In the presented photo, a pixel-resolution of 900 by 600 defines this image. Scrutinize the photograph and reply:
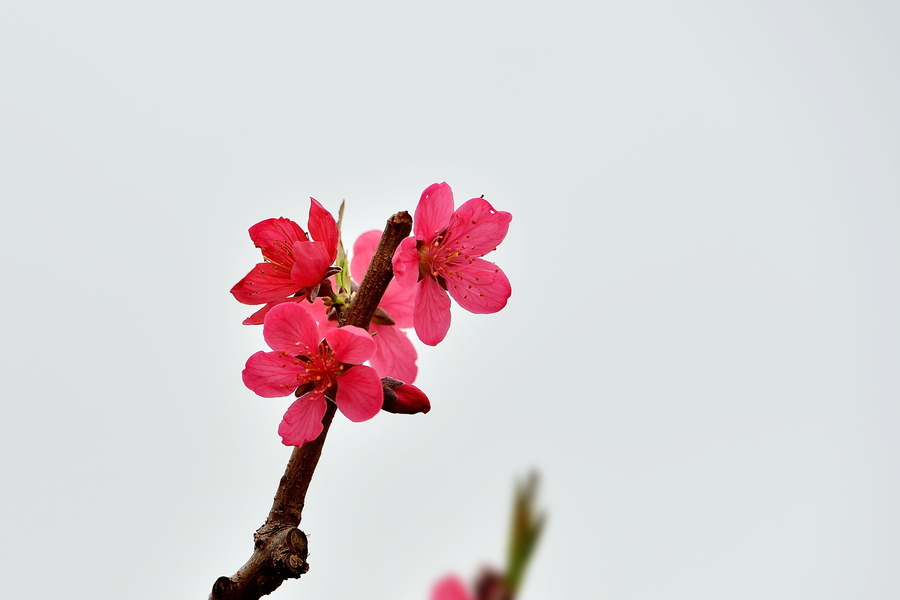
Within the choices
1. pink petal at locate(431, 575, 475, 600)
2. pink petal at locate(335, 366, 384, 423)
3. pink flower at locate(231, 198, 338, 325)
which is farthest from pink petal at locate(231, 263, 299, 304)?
pink petal at locate(431, 575, 475, 600)

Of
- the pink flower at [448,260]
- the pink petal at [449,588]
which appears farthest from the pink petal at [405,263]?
the pink petal at [449,588]

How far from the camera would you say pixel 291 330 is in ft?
1.73

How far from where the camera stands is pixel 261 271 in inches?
22.6

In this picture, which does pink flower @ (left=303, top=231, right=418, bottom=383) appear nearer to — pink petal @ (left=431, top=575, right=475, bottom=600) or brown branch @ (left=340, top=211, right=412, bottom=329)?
brown branch @ (left=340, top=211, right=412, bottom=329)

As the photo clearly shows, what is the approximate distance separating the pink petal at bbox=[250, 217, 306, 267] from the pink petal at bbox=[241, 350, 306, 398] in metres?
0.10

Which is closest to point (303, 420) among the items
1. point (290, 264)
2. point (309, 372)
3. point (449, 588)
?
point (309, 372)

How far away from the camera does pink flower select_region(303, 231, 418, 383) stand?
609 mm

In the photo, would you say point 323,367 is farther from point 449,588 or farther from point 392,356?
point 449,588

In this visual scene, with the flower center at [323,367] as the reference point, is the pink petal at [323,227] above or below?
above

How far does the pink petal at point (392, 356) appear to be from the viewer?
0.61 meters

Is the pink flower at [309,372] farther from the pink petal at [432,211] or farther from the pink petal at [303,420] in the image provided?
the pink petal at [432,211]

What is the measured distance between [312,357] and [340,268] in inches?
3.5

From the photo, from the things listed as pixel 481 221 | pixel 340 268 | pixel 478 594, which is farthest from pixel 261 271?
pixel 478 594

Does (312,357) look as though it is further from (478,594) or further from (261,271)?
(478,594)
